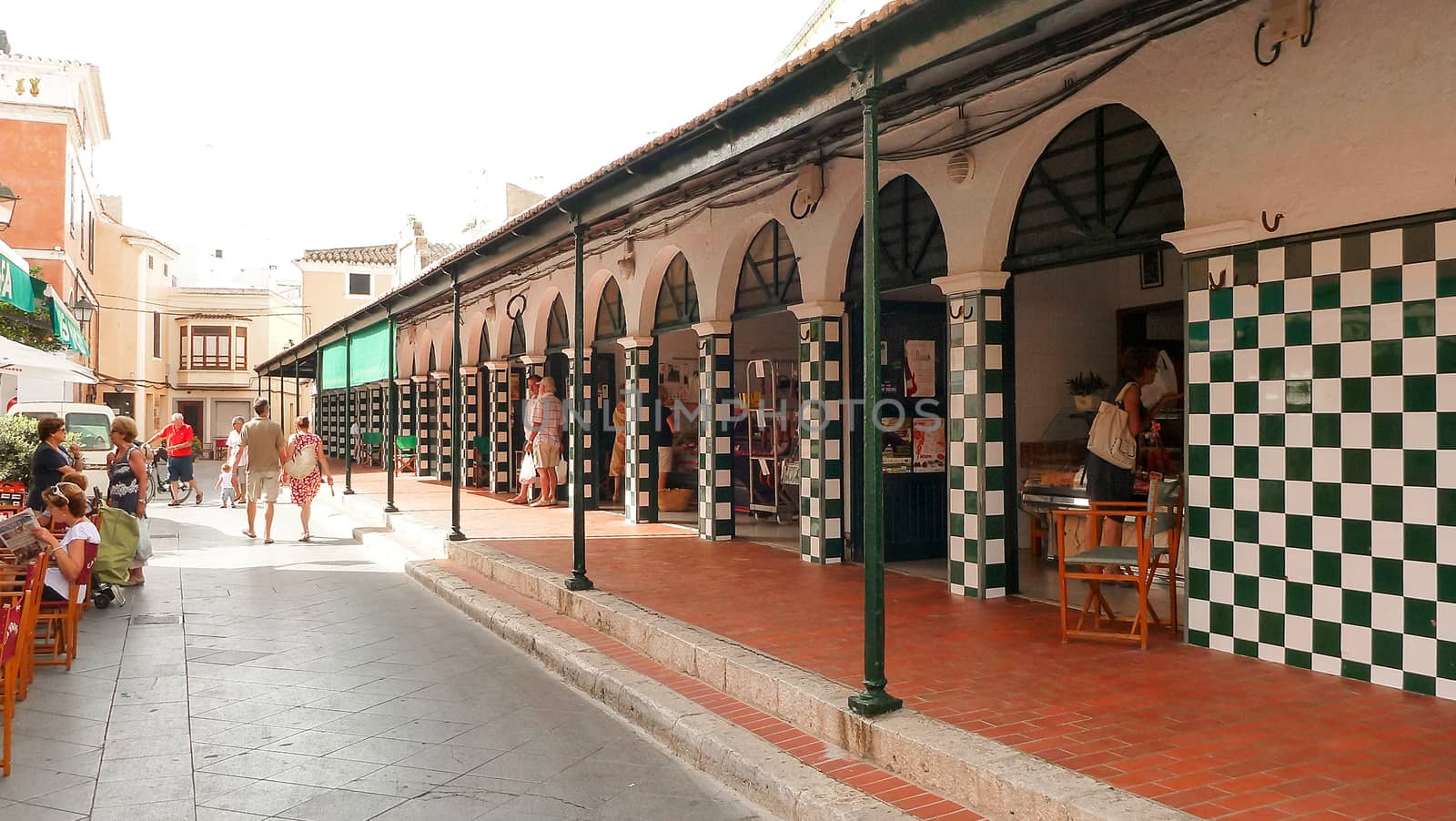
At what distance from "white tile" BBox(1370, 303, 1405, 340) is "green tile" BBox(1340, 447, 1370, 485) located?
0.55 metres

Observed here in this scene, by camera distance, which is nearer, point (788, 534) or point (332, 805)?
point (332, 805)

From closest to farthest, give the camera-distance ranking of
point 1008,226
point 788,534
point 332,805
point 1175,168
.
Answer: point 332,805 < point 1175,168 < point 1008,226 < point 788,534

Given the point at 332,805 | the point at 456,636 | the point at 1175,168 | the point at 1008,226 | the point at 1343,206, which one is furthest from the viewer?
the point at 456,636

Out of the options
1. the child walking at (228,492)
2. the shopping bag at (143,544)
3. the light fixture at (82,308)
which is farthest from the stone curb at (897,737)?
the light fixture at (82,308)

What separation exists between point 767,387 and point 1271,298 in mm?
7764

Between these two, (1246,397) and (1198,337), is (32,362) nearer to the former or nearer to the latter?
(1198,337)

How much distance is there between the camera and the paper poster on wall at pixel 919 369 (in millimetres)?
8906

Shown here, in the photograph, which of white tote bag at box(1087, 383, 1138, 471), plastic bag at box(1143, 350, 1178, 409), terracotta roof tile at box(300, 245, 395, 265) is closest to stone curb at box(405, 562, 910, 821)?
white tote bag at box(1087, 383, 1138, 471)

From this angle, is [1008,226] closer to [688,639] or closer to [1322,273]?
[1322,273]

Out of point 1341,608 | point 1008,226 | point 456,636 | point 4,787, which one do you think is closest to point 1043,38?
point 1008,226

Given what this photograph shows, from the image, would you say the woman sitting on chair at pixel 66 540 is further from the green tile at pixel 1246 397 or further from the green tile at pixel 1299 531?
the green tile at pixel 1299 531

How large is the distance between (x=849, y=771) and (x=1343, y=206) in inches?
140

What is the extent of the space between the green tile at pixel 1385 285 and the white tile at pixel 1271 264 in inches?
17.4

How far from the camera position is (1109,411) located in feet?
23.0
